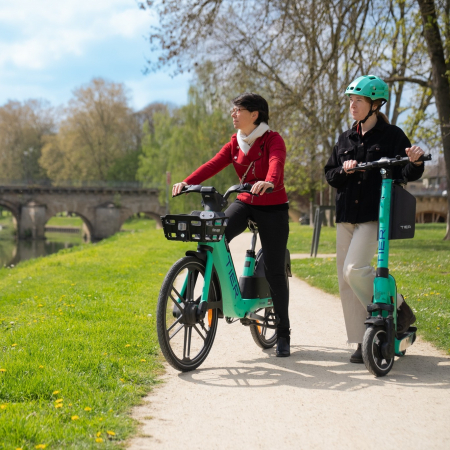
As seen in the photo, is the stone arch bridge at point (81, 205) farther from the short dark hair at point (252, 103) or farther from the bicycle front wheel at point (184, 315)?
the bicycle front wheel at point (184, 315)

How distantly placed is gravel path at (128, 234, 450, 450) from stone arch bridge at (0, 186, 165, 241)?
4767 centimetres

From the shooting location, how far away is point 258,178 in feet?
14.3

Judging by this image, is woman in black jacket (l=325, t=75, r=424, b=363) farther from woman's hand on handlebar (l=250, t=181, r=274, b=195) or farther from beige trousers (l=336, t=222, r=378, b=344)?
woman's hand on handlebar (l=250, t=181, r=274, b=195)

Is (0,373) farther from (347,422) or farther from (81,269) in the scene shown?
(81,269)

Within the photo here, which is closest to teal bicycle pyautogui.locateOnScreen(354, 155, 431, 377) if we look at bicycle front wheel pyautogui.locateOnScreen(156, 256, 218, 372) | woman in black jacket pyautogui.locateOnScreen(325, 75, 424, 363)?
woman in black jacket pyautogui.locateOnScreen(325, 75, 424, 363)

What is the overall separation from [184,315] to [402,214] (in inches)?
60.2

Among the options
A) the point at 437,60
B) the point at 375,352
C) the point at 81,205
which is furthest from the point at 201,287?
the point at 81,205

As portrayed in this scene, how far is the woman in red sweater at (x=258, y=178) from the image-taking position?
14.2 feet

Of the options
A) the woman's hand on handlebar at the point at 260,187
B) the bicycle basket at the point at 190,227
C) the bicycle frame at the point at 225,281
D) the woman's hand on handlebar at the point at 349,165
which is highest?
the woman's hand on handlebar at the point at 349,165

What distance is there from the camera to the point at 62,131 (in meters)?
56.2

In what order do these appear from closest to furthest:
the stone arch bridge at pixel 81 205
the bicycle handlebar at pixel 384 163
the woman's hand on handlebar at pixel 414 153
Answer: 1. the woman's hand on handlebar at pixel 414 153
2. the bicycle handlebar at pixel 384 163
3. the stone arch bridge at pixel 81 205

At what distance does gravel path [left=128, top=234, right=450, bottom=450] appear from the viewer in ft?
9.30

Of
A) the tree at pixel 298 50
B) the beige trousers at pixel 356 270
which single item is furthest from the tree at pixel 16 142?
the beige trousers at pixel 356 270

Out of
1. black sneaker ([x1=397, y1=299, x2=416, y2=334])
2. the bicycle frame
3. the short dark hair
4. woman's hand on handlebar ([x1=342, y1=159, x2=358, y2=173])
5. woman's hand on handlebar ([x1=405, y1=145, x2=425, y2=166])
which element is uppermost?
the short dark hair
